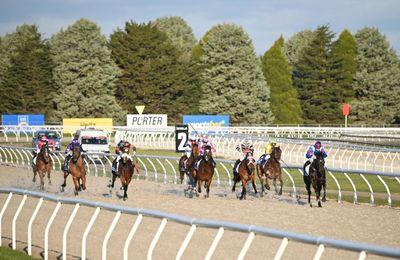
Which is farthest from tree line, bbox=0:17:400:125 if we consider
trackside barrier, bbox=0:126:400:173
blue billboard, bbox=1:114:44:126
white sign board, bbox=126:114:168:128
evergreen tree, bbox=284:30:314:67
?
white sign board, bbox=126:114:168:128

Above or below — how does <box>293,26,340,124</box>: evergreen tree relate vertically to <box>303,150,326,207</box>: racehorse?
above

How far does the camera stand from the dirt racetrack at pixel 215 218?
12.3 meters

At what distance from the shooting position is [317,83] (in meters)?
79.1

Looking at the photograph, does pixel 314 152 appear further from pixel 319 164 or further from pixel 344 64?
pixel 344 64

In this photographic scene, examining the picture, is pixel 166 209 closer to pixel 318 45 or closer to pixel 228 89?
pixel 228 89

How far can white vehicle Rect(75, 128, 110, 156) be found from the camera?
128ft

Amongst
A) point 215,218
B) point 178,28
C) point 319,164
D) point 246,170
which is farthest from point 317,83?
point 215,218

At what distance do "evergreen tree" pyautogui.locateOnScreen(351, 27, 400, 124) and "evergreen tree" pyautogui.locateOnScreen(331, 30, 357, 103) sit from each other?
60 cm

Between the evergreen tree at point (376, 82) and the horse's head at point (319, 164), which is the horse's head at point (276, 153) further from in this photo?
the evergreen tree at point (376, 82)

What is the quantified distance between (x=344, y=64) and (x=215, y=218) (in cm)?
6505

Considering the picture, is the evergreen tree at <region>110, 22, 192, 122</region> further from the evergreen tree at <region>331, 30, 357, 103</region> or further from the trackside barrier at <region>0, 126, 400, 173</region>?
the trackside barrier at <region>0, 126, 400, 173</region>

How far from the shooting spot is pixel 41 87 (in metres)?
75.0

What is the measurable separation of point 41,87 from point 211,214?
59451 millimetres

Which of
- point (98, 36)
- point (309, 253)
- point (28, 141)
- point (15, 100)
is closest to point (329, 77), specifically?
point (98, 36)
